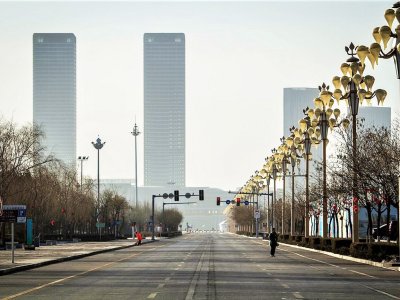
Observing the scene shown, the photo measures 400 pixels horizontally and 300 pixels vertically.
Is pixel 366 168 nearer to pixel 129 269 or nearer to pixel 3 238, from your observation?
pixel 129 269

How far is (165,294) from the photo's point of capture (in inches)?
1022

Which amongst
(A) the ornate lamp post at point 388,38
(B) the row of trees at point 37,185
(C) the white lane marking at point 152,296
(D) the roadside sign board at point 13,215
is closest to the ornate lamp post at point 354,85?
(A) the ornate lamp post at point 388,38

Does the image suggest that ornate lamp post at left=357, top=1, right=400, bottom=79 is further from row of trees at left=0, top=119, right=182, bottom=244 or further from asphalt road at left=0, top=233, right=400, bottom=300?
row of trees at left=0, top=119, right=182, bottom=244

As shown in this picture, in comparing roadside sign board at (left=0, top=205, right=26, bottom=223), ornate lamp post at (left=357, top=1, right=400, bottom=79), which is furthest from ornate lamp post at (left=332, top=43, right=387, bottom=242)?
roadside sign board at (left=0, top=205, right=26, bottom=223)

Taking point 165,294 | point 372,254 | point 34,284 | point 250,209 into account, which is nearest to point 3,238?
point 372,254

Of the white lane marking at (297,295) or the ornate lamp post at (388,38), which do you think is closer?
the white lane marking at (297,295)

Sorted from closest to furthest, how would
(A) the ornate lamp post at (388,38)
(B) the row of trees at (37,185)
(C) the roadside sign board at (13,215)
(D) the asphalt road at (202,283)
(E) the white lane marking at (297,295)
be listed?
(E) the white lane marking at (297,295) < (D) the asphalt road at (202,283) < (A) the ornate lamp post at (388,38) < (C) the roadside sign board at (13,215) < (B) the row of trees at (37,185)

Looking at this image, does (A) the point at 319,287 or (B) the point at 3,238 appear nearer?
(A) the point at 319,287

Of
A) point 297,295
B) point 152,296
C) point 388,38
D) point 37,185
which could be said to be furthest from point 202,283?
point 37,185

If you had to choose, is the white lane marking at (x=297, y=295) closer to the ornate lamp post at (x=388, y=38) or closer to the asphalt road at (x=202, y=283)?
the asphalt road at (x=202, y=283)

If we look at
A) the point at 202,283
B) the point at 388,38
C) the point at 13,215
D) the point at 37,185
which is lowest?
the point at 202,283

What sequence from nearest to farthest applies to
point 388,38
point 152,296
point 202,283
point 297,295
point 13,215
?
point 152,296, point 297,295, point 202,283, point 388,38, point 13,215

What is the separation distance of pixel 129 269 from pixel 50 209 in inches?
2444

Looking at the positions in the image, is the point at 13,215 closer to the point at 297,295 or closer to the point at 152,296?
the point at 152,296
